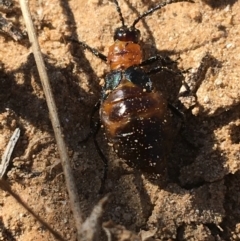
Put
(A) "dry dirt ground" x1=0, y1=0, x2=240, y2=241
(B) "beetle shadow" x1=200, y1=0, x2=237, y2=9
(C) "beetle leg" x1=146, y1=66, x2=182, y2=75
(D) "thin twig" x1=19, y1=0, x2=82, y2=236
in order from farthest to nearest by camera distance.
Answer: (B) "beetle shadow" x1=200, y1=0, x2=237, y2=9 < (C) "beetle leg" x1=146, y1=66, x2=182, y2=75 < (A) "dry dirt ground" x1=0, y1=0, x2=240, y2=241 < (D) "thin twig" x1=19, y1=0, x2=82, y2=236

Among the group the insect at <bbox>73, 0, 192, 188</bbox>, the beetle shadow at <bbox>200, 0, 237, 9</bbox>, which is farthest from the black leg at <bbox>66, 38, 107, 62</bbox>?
the beetle shadow at <bbox>200, 0, 237, 9</bbox>

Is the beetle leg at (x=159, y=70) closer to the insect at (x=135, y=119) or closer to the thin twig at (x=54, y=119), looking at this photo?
the insect at (x=135, y=119)

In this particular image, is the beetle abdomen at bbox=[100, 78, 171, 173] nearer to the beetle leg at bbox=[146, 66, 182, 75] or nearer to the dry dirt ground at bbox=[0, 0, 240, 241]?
the dry dirt ground at bbox=[0, 0, 240, 241]

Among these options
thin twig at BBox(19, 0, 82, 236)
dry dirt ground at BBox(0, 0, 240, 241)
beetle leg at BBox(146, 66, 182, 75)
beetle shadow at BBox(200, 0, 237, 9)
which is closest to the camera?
thin twig at BBox(19, 0, 82, 236)

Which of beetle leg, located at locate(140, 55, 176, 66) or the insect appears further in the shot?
beetle leg, located at locate(140, 55, 176, 66)

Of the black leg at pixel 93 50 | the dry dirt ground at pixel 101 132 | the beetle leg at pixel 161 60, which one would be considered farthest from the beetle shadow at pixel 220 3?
the black leg at pixel 93 50

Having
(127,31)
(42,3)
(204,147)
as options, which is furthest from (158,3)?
(204,147)
